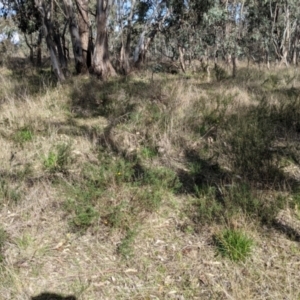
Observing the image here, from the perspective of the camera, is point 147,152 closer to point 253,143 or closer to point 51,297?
point 253,143

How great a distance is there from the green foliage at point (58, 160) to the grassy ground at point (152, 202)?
13 mm

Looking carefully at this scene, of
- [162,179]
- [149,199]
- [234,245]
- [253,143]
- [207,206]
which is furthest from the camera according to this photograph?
[253,143]

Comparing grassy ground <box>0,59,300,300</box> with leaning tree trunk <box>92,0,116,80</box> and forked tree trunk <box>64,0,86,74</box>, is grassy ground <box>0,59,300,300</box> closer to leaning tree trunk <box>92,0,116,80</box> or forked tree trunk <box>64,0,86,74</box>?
leaning tree trunk <box>92,0,116,80</box>

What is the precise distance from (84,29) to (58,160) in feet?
21.0

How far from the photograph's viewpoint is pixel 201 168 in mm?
3729

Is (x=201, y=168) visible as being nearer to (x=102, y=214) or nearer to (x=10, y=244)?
(x=102, y=214)

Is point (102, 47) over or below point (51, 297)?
over

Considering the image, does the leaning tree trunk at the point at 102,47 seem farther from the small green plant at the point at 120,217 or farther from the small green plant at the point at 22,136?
the small green plant at the point at 120,217

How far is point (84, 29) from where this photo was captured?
29.3ft

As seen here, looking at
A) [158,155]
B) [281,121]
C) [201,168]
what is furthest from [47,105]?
[281,121]

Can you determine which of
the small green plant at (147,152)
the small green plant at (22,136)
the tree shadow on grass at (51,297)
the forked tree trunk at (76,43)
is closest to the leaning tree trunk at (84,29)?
the forked tree trunk at (76,43)

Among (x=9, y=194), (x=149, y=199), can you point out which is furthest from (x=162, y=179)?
(x=9, y=194)

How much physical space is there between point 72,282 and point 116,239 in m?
0.52

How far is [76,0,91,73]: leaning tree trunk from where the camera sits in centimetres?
862
